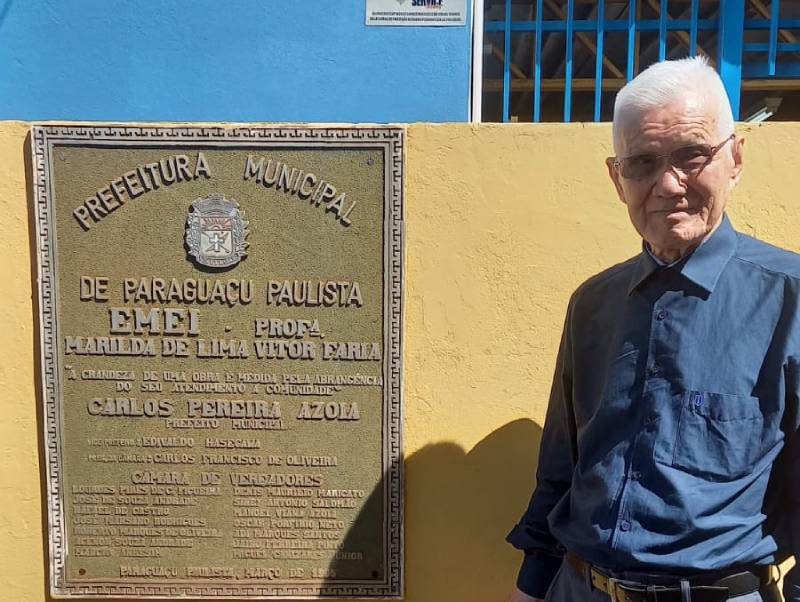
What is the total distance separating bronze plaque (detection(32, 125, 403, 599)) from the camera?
2.16 m

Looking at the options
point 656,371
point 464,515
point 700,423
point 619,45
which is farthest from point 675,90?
point 619,45

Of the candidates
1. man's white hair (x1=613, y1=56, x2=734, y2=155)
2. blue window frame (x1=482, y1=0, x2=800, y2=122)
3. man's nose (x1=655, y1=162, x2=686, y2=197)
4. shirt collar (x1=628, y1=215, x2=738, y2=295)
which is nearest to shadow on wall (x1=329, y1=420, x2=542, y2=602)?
shirt collar (x1=628, y1=215, x2=738, y2=295)

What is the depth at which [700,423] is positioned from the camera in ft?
4.67

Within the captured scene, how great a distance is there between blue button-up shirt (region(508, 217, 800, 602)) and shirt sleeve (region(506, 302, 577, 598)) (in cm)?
18

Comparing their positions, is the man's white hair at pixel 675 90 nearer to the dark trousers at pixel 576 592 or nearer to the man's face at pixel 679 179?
the man's face at pixel 679 179

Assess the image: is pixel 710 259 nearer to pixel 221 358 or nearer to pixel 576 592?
pixel 576 592

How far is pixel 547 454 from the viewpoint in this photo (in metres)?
1.81

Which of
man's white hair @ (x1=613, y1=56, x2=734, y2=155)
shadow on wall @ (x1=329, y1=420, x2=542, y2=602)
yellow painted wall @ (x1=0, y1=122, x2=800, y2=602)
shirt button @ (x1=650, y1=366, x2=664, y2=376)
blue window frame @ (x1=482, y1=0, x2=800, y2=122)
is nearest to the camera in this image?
man's white hair @ (x1=613, y1=56, x2=734, y2=155)

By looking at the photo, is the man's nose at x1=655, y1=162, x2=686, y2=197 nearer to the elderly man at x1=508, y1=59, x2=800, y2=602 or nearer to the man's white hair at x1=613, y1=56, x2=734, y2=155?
the elderly man at x1=508, y1=59, x2=800, y2=602

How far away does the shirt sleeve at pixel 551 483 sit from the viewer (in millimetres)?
1757

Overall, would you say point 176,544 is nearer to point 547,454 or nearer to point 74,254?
point 74,254

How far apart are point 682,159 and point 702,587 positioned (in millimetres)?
971

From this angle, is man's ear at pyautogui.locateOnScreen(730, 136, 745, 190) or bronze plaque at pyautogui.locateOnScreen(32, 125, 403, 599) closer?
man's ear at pyautogui.locateOnScreen(730, 136, 745, 190)

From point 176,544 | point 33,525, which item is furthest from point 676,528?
point 33,525
